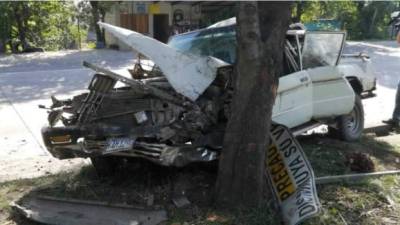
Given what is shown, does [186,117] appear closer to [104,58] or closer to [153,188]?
[153,188]

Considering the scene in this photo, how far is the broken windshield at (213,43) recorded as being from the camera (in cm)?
609

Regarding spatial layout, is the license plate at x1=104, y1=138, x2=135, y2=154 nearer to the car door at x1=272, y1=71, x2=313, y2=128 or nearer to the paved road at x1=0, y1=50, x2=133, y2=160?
the car door at x1=272, y1=71, x2=313, y2=128

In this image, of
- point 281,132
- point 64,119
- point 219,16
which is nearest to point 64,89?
point 64,119

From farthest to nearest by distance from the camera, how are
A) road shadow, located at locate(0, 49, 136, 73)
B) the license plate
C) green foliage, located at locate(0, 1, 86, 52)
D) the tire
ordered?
green foliage, located at locate(0, 1, 86, 52), road shadow, located at locate(0, 49, 136, 73), the tire, the license plate

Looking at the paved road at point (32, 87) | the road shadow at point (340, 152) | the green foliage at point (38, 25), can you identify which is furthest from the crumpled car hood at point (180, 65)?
the green foliage at point (38, 25)

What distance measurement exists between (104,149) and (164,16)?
2696 centimetres

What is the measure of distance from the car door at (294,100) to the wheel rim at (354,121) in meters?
1.09

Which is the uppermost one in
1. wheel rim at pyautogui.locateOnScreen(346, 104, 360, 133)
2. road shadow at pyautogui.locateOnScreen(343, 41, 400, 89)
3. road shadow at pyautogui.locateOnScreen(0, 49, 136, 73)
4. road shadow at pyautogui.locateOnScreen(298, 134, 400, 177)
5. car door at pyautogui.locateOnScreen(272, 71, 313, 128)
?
car door at pyautogui.locateOnScreen(272, 71, 313, 128)

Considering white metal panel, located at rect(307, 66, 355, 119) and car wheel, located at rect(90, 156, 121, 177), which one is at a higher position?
white metal panel, located at rect(307, 66, 355, 119)

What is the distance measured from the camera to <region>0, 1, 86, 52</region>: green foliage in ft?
89.0

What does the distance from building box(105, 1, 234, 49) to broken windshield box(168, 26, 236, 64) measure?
2222cm

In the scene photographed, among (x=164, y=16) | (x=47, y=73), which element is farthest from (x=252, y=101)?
(x=164, y=16)

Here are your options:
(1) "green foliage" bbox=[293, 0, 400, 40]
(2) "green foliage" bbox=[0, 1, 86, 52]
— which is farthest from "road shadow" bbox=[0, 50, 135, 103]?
(1) "green foliage" bbox=[293, 0, 400, 40]

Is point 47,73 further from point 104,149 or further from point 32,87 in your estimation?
point 104,149
